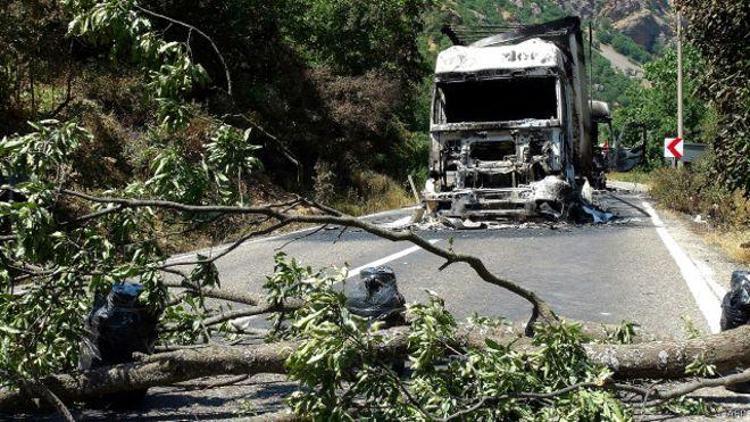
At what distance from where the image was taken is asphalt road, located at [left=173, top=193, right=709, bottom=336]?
7.55 meters

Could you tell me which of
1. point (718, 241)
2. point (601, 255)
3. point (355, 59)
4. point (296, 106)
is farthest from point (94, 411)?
point (355, 59)

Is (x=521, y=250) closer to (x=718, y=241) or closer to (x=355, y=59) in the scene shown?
(x=718, y=241)

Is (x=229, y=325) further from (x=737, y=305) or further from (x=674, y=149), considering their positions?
(x=674, y=149)

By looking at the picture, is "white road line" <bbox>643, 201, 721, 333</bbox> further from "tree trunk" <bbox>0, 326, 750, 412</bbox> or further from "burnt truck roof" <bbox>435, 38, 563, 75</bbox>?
"burnt truck roof" <bbox>435, 38, 563, 75</bbox>

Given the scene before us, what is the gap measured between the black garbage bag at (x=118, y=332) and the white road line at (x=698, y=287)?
389 cm

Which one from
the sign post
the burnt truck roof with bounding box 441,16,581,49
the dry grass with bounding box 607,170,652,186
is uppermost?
the burnt truck roof with bounding box 441,16,581,49

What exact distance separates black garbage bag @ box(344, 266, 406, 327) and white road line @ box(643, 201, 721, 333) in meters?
2.42

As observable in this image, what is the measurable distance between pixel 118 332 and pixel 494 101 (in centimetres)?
A: 1414

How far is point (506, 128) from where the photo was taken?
16.3m

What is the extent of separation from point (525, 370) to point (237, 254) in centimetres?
966

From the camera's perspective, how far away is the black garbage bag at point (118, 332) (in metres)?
4.51

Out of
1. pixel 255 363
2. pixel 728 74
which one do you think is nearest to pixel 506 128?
pixel 728 74

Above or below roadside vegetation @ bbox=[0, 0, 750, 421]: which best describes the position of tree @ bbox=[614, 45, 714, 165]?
above

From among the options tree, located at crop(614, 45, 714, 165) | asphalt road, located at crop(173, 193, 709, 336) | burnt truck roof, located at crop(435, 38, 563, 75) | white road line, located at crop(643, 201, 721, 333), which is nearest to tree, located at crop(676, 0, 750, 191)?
white road line, located at crop(643, 201, 721, 333)
